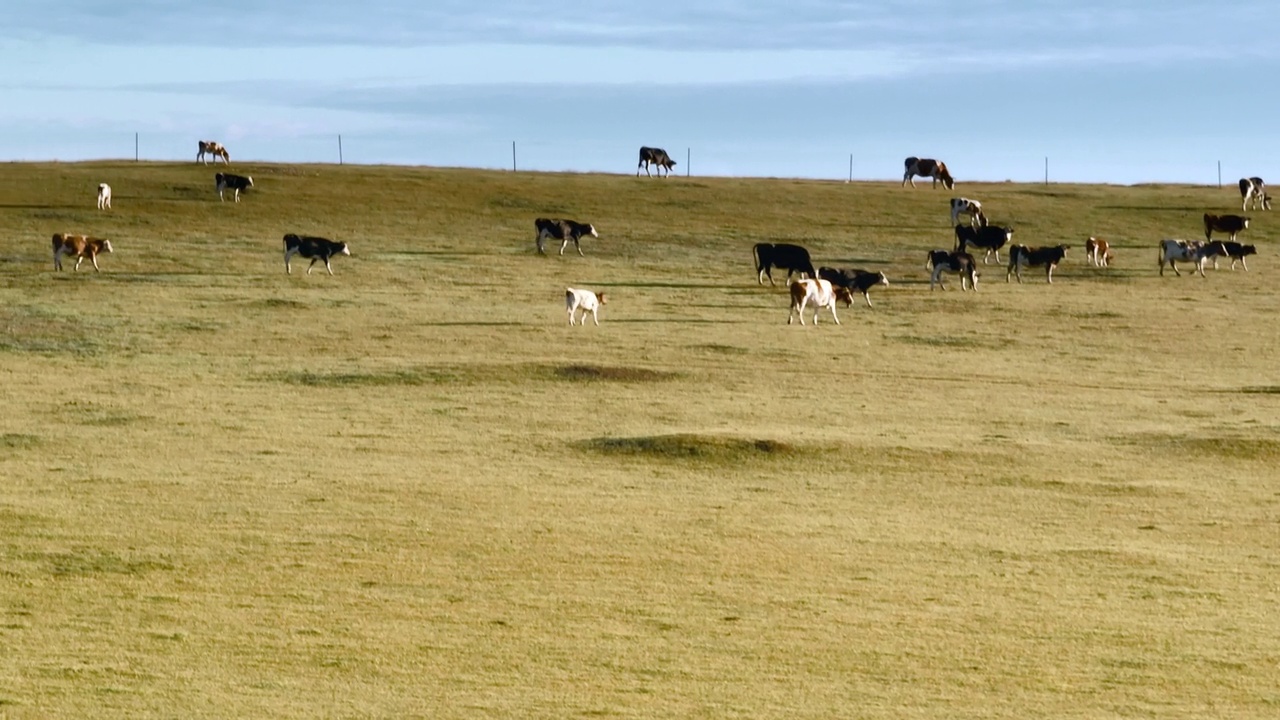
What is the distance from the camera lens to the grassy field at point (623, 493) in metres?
13.5

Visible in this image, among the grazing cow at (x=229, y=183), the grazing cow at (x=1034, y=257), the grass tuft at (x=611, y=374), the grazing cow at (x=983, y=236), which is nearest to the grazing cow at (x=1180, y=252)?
the grazing cow at (x=1034, y=257)

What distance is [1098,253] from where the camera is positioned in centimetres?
5191

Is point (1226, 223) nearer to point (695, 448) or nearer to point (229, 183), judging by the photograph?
point (229, 183)

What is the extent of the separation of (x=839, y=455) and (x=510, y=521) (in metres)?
6.52

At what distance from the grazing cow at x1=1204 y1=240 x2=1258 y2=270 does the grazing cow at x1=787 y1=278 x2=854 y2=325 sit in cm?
1624

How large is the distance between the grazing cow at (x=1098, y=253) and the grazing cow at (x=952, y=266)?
258 inches

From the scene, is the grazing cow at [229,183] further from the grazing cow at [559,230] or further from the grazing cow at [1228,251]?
the grazing cow at [1228,251]

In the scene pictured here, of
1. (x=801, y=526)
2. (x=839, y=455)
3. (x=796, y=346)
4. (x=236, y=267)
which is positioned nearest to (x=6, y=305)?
(x=236, y=267)

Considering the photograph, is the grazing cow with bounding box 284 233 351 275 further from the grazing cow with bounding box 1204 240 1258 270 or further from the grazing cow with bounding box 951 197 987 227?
the grazing cow with bounding box 1204 240 1258 270

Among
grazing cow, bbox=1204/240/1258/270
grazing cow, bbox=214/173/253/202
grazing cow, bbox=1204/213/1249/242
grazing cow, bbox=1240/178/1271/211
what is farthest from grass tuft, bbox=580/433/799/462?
grazing cow, bbox=1240/178/1271/211

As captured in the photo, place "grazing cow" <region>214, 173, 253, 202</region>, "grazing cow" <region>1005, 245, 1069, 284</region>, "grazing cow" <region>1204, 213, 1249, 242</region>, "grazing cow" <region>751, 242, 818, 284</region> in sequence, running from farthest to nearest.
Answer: "grazing cow" <region>214, 173, 253, 202</region>
"grazing cow" <region>1204, 213, 1249, 242</region>
"grazing cow" <region>1005, 245, 1069, 284</region>
"grazing cow" <region>751, 242, 818, 284</region>

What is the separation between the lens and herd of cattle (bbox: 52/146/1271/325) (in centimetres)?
4059

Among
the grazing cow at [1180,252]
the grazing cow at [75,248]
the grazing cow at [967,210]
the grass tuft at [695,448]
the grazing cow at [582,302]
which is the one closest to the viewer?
the grass tuft at [695,448]

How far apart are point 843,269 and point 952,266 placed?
4016 millimetres
